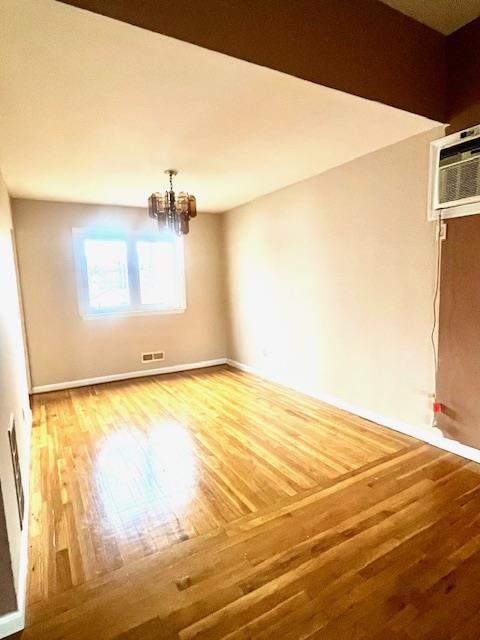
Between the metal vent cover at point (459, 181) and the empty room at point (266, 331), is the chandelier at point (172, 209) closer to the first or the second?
the empty room at point (266, 331)

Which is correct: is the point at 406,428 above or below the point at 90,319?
below

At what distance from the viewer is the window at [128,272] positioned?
452 cm

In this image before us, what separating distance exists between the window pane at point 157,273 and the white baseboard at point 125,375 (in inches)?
37.5

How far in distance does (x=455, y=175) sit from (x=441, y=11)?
0.96m

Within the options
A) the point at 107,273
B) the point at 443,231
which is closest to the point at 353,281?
the point at 443,231

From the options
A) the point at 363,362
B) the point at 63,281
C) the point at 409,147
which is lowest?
the point at 363,362

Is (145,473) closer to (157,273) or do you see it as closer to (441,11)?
(157,273)

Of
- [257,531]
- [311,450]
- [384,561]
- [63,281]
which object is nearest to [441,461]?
[311,450]

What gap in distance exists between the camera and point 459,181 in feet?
7.55

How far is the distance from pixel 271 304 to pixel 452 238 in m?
2.30

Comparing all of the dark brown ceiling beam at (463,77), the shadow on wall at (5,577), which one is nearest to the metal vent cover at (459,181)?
the dark brown ceiling beam at (463,77)

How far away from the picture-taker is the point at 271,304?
14.4 feet

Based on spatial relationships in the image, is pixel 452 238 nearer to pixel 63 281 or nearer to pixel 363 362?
pixel 363 362

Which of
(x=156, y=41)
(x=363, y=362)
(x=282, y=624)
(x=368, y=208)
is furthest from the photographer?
(x=363, y=362)
